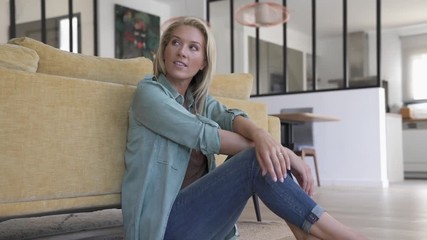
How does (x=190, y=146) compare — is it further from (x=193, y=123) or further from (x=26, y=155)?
(x=26, y=155)

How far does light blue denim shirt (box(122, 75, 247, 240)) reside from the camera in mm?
1376

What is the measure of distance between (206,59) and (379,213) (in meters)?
2.15

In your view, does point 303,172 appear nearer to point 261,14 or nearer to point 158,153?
point 158,153

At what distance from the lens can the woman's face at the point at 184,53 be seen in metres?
1.53

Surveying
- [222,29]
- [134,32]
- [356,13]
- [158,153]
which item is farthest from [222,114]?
[356,13]

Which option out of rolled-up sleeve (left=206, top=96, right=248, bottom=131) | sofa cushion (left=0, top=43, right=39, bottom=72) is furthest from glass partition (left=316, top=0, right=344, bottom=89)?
sofa cushion (left=0, top=43, right=39, bottom=72)

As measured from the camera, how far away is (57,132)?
153 cm

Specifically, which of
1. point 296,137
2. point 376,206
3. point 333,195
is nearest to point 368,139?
point 296,137

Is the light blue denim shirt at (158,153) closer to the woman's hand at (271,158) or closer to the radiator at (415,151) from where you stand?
the woman's hand at (271,158)

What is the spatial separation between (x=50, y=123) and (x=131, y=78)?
49cm

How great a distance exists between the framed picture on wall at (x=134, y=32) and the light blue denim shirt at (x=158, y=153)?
6.04 metres

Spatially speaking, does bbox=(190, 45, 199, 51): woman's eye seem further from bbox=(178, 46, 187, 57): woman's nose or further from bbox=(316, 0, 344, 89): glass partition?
bbox=(316, 0, 344, 89): glass partition

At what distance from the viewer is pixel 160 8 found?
8.16 m

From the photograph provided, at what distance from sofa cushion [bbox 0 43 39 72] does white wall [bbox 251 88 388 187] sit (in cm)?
513
